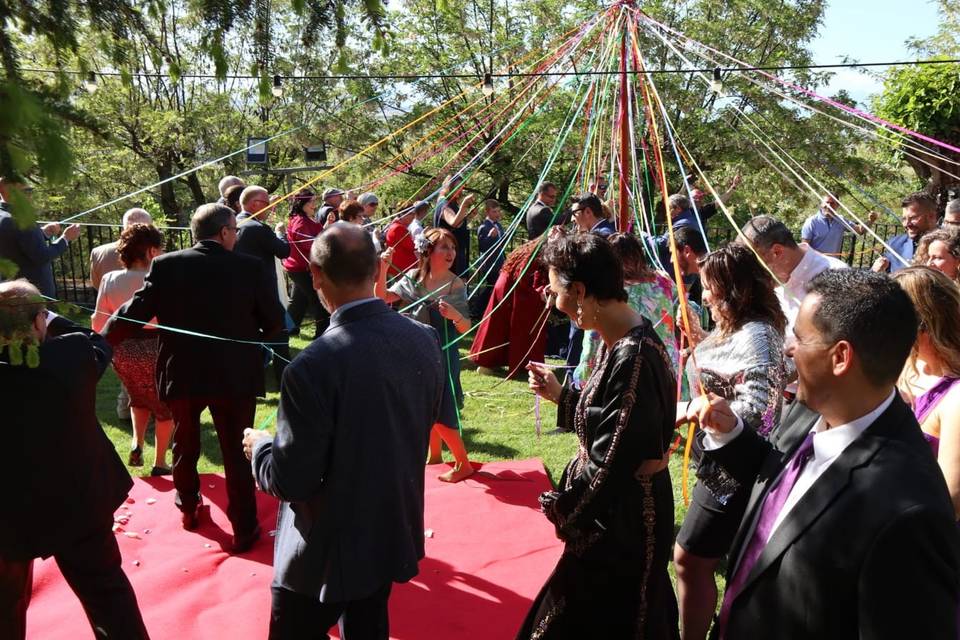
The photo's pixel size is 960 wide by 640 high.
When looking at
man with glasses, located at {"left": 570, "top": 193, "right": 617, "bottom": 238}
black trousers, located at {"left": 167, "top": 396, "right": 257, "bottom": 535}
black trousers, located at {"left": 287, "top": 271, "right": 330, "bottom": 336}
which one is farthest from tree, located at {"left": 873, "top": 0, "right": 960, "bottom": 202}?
black trousers, located at {"left": 167, "top": 396, "right": 257, "bottom": 535}

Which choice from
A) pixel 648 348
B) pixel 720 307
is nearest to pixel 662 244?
pixel 720 307

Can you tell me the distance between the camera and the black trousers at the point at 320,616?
239cm

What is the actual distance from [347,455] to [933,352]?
1.85m

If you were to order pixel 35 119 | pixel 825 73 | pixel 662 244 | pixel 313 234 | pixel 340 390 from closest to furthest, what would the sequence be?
pixel 35 119
pixel 340 390
pixel 662 244
pixel 313 234
pixel 825 73

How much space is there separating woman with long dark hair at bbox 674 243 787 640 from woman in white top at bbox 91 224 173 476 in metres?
3.46

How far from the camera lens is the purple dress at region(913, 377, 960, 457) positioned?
2.28 meters

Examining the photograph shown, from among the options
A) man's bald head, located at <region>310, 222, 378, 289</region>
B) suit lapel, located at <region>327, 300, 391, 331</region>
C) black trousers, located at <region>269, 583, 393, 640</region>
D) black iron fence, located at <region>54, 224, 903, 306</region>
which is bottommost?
black iron fence, located at <region>54, 224, 903, 306</region>

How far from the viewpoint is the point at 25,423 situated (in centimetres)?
259

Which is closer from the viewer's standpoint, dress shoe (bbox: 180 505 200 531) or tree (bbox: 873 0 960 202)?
dress shoe (bbox: 180 505 200 531)

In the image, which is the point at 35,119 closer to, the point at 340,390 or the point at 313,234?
the point at 340,390

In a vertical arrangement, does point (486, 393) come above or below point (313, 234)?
below

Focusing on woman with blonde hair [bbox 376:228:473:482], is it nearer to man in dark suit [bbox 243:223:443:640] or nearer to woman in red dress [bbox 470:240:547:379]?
woman in red dress [bbox 470:240:547:379]

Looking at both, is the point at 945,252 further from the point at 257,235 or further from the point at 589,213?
the point at 257,235

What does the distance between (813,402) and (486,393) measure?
5694 millimetres
